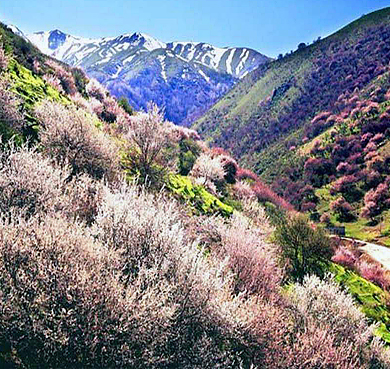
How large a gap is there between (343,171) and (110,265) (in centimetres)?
7042

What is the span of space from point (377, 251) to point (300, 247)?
83.4 feet

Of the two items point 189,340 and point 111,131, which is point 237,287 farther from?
point 111,131

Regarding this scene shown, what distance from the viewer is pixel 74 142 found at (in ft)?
40.9

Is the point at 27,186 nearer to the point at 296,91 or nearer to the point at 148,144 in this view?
the point at 148,144

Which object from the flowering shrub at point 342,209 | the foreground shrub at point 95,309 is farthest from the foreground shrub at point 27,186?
the flowering shrub at point 342,209

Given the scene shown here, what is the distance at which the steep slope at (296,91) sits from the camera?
4077 inches

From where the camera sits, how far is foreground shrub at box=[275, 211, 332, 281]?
1711 cm

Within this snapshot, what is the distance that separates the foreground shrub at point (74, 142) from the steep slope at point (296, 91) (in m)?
73.3

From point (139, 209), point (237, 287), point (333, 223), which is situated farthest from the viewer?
point (333, 223)

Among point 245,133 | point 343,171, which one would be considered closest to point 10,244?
point 343,171

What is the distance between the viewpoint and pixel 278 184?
76812mm

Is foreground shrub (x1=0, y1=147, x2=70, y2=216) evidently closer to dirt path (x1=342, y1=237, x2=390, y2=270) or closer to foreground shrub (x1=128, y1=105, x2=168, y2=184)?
foreground shrub (x1=128, y1=105, x2=168, y2=184)

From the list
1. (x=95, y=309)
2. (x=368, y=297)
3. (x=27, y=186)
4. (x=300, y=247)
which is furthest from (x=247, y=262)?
(x=368, y=297)

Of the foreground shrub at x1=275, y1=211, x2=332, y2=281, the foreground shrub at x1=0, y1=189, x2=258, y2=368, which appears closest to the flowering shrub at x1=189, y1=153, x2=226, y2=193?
the foreground shrub at x1=275, y1=211, x2=332, y2=281
